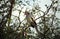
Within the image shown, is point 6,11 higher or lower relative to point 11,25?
higher

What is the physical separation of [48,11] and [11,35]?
3.86 ft

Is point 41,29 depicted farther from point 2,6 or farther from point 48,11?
point 2,6

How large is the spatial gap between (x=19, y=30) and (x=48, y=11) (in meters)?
0.94

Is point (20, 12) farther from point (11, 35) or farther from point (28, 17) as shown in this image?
point (11, 35)

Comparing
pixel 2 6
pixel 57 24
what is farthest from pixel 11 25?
pixel 57 24

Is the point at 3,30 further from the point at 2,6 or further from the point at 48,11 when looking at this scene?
the point at 48,11

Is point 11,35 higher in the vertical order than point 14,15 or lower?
lower

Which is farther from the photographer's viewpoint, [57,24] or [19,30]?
[57,24]

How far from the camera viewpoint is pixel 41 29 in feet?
17.8

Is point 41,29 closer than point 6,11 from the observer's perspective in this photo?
No

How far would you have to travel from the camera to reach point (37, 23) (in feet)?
17.4

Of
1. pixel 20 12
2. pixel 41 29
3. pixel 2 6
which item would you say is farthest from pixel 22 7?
pixel 41 29

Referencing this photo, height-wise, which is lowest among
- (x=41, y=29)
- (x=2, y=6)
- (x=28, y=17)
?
(x=41, y=29)

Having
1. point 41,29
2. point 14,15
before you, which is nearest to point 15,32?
point 14,15
